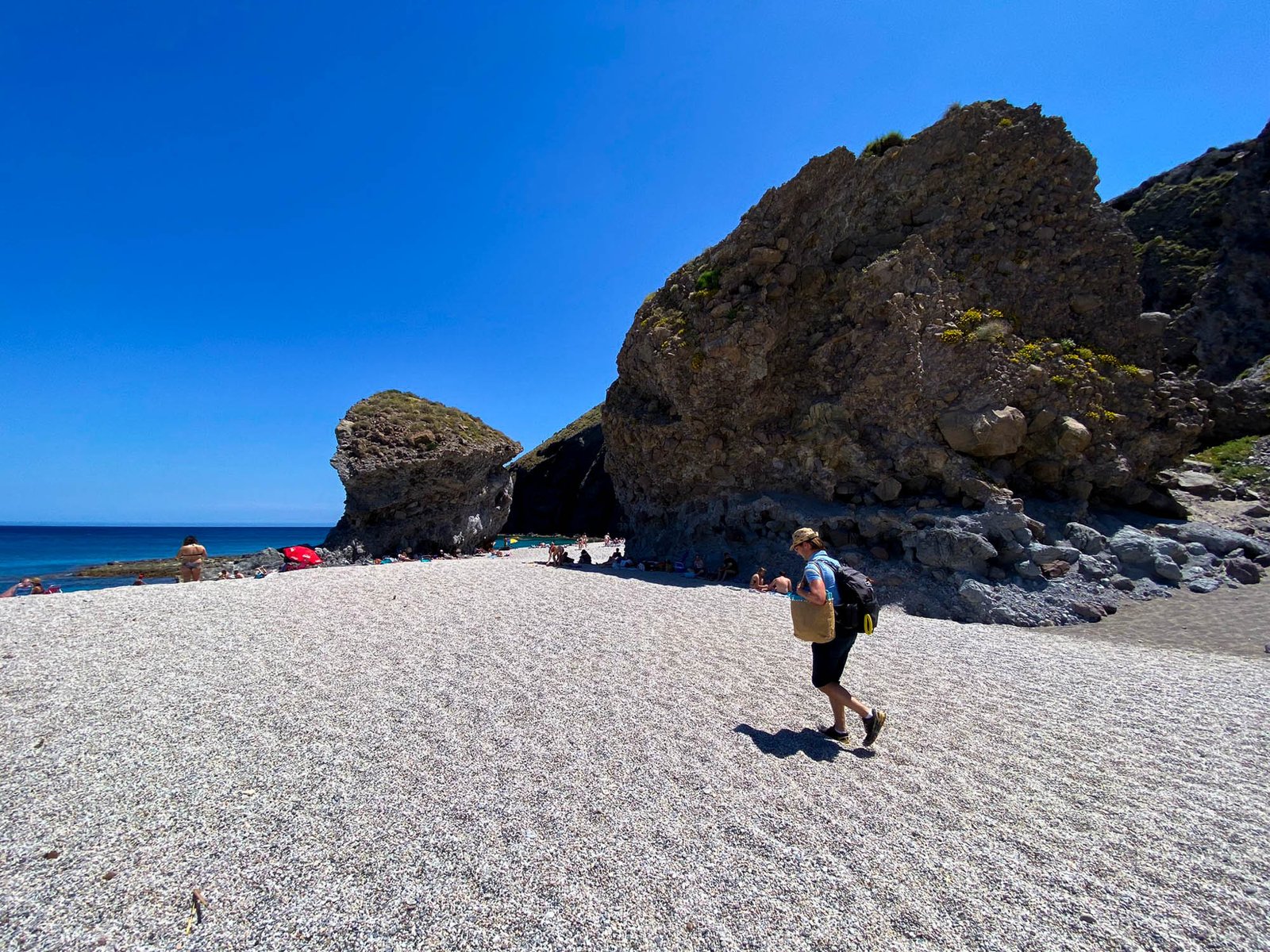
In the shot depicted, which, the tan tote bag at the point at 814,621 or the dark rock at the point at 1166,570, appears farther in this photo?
the dark rock at the point at 1166,570

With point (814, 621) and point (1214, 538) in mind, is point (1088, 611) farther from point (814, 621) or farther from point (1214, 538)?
point (814, 621)

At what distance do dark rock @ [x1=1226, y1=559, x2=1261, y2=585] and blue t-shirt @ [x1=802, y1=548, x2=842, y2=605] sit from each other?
13108 millimetres

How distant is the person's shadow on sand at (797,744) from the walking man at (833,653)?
0.12 m

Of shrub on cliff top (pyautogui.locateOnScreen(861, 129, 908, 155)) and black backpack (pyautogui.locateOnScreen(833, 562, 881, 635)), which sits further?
shrub on cliff top (pyautogui.locateOnScreen(861, 129, 908, 155))

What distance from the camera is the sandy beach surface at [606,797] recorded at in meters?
2.87

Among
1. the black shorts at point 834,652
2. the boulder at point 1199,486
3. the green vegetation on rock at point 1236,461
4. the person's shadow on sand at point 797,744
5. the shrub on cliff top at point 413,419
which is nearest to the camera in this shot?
the person's shadow on sand at point 797,744

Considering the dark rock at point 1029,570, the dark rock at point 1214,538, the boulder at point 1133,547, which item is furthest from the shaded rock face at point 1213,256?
the dark rock at point 1029,570

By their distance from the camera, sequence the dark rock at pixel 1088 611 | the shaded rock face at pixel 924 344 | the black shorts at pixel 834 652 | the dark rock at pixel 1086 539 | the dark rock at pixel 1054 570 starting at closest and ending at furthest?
the black shorts at pixel 834 652 → the dark rock at pixel 1088 611 → the dark rock at pixel 1054 570 → the dark rock at pixel 1086 539 → the shaded rock face at pixel 924 344

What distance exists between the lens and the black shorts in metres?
4.99

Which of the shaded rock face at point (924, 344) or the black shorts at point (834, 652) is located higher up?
the shaded rock face at point (924, 344)

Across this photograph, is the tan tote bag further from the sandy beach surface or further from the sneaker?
the sandy beach surface

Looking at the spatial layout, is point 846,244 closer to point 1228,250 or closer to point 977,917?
point 977,917

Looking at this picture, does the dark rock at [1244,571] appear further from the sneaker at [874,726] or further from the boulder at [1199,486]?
the sneaker at [874,726]

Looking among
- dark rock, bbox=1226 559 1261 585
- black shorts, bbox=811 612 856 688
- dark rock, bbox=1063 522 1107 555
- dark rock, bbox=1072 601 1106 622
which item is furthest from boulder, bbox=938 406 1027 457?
black shorts, bbox=811 612 856 688
